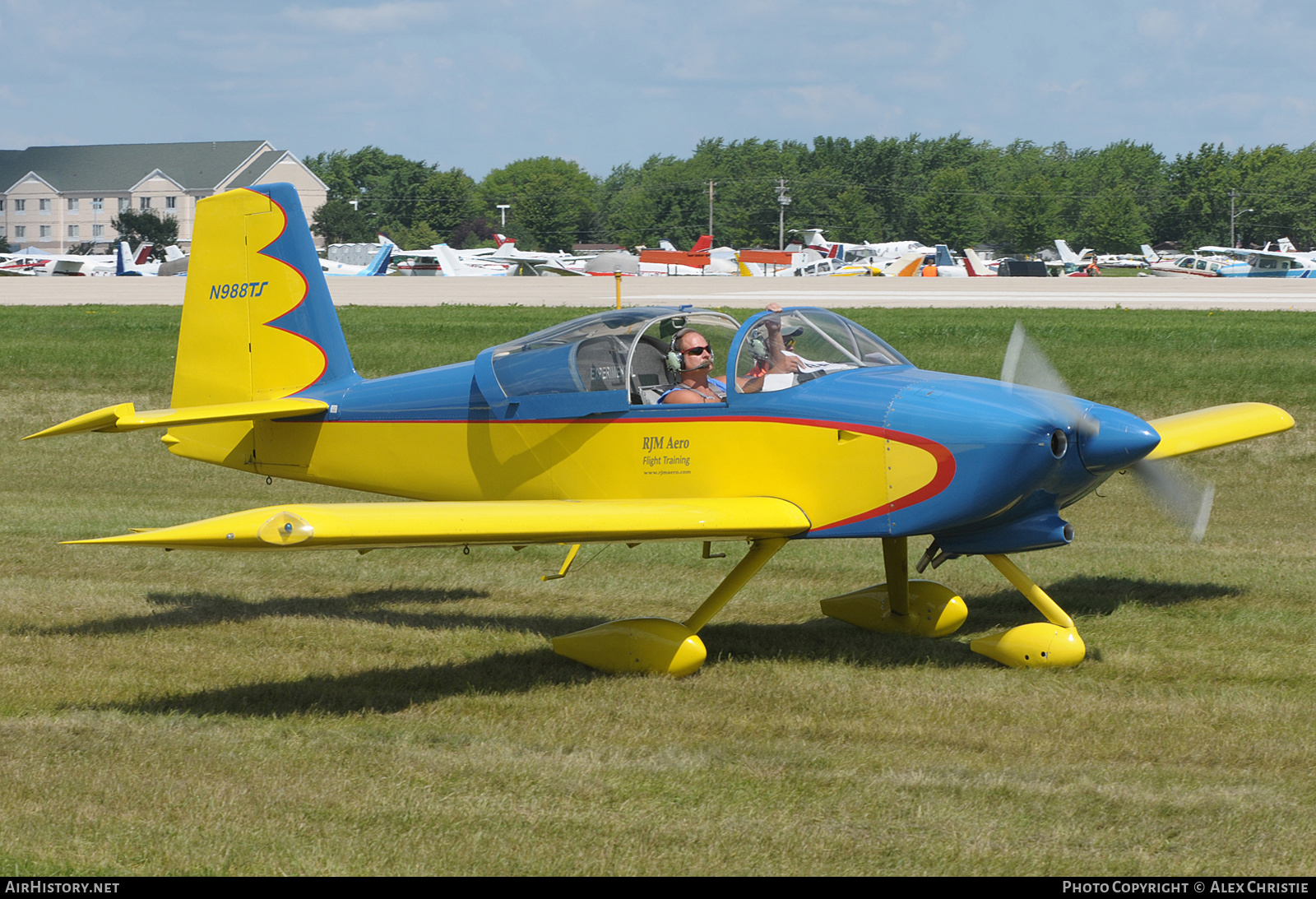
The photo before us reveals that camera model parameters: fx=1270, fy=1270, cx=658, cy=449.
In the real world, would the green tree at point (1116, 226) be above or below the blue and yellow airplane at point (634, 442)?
above

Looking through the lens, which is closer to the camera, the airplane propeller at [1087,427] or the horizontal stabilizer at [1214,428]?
the airplane propeller at [1087,427]

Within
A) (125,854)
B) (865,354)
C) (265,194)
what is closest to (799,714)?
(865,354)

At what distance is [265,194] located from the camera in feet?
32.3

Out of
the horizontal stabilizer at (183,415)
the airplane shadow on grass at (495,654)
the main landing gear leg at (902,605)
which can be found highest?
the horizontal stabilizer at (183,415)

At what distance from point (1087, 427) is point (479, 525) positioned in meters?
3.38

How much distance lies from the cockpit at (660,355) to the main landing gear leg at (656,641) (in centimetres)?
109

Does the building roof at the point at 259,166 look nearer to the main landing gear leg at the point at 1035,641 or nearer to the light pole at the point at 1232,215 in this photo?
the light pole at the point at 1232,215

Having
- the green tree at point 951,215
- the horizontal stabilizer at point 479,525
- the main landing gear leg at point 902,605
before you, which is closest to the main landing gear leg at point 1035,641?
the main landing gear leg at point 902,605

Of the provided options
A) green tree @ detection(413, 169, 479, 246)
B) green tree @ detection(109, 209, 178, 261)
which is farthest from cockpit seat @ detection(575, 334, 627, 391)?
green tree @ detection(413, 169, 479, 246)

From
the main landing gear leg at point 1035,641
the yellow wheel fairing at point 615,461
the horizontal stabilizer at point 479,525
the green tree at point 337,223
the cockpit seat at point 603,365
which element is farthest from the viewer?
the green tree at point 337,223

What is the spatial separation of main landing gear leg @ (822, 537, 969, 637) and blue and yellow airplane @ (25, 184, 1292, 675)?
17 mm

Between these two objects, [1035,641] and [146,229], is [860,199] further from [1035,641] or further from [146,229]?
[1035,641]

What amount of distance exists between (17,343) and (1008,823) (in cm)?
2438

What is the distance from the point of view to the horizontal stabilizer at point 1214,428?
30.3ft
